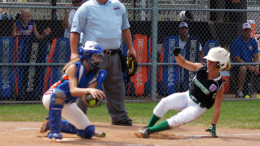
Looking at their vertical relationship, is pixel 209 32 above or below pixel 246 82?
above

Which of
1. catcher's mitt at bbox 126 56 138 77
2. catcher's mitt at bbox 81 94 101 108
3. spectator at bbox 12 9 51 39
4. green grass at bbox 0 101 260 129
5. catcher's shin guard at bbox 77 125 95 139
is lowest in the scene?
green grass at bbox 0 101 260 129

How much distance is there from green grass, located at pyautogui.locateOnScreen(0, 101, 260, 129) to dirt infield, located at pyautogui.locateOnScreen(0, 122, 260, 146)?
0.70m

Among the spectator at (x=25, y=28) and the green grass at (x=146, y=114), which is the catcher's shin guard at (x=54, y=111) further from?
the spectator at (x=25, y=28)

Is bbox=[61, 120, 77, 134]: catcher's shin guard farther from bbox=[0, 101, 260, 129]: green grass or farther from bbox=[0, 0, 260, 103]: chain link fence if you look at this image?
bbox=[0, 0, 260, 103]: chain link fence

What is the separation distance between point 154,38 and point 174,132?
4444 millimetres

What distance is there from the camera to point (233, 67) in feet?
42.3

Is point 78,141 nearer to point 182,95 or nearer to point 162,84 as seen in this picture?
point 182,95

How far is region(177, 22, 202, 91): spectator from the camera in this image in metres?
12.2

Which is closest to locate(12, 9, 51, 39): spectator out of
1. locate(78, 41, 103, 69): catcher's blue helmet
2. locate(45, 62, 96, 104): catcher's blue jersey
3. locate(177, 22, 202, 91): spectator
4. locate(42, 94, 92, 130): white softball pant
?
locate(177, 22, 202, 91): spectator

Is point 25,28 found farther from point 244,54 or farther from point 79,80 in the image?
point 79,80

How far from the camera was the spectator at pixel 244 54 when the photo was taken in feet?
40.5

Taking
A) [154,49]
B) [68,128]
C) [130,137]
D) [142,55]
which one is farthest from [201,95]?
[142,55]

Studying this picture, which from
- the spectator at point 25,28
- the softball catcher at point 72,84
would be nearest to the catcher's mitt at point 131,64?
the softball catcher at point 72,84

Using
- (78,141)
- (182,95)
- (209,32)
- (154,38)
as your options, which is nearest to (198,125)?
(182,95)
